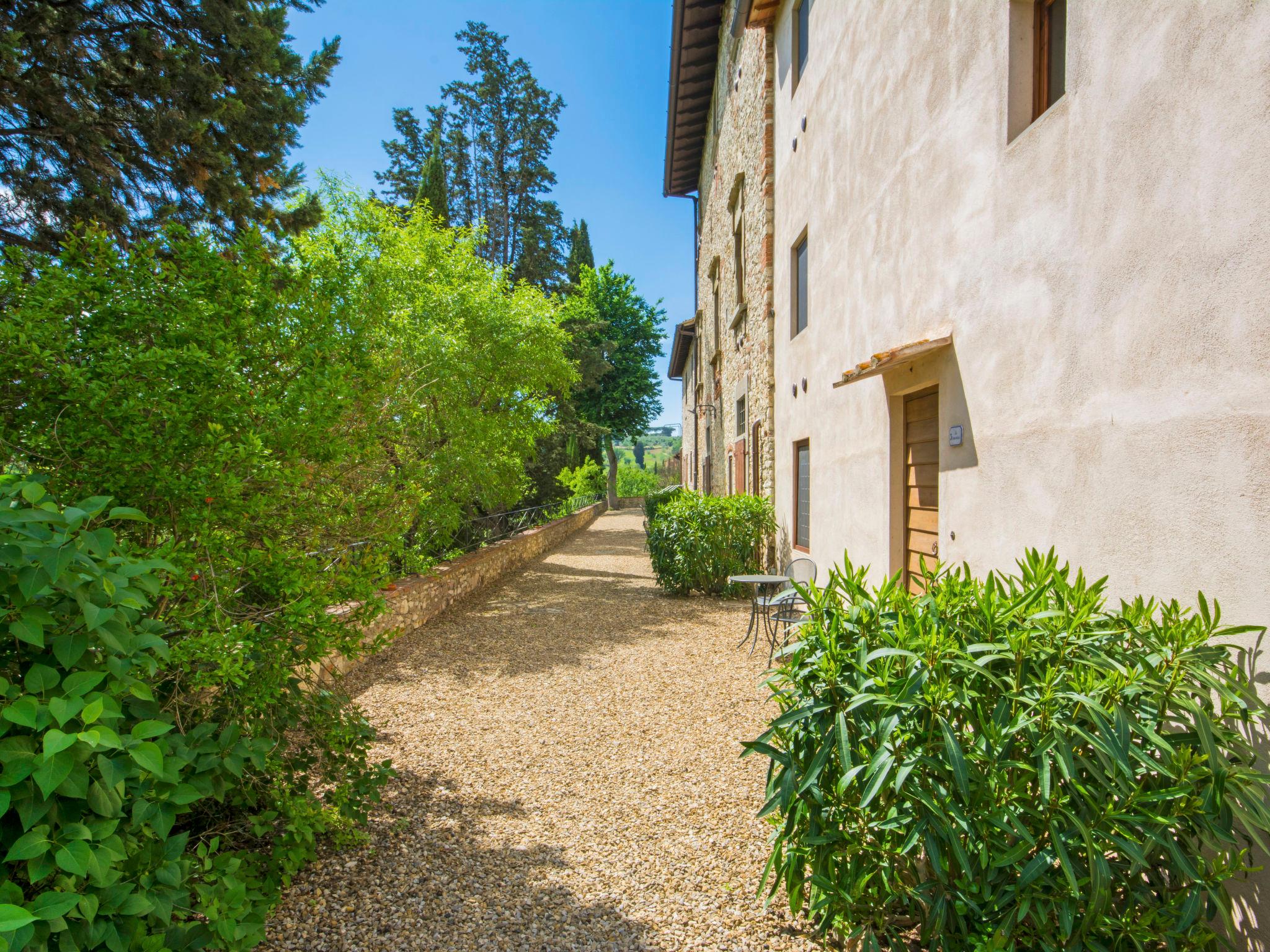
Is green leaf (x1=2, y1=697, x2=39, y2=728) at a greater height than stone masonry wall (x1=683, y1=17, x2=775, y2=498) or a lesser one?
lesser

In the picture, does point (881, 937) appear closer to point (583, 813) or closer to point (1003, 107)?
point (583, 813)

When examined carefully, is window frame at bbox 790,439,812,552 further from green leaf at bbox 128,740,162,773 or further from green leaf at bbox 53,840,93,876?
green leaf at bbox 53,840,93,876

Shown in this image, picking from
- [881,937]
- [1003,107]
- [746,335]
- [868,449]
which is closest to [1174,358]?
[1003,107]

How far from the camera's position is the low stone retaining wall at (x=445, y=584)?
635cm

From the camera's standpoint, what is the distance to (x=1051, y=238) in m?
2.94

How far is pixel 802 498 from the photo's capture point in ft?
25.6

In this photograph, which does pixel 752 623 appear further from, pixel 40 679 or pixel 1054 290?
pixel 40 679

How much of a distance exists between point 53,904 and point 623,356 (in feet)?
94.7

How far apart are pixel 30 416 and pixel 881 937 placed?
3.61 meters

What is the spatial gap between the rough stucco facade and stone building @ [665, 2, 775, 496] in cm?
3

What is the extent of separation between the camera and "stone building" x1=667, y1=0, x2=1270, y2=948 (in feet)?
6.66

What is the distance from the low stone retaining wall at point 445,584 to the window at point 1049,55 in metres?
4.13

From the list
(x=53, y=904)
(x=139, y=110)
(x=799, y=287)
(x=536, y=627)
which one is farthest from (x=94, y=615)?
(x=799, y=287)

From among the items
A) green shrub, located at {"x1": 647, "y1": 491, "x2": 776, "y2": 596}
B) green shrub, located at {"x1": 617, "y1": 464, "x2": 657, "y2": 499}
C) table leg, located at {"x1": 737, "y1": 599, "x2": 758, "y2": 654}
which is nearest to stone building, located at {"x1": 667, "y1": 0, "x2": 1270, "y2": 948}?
table leg, located at {"x1": 737, "y1": 599, "x2": 758, "y2": 654}
